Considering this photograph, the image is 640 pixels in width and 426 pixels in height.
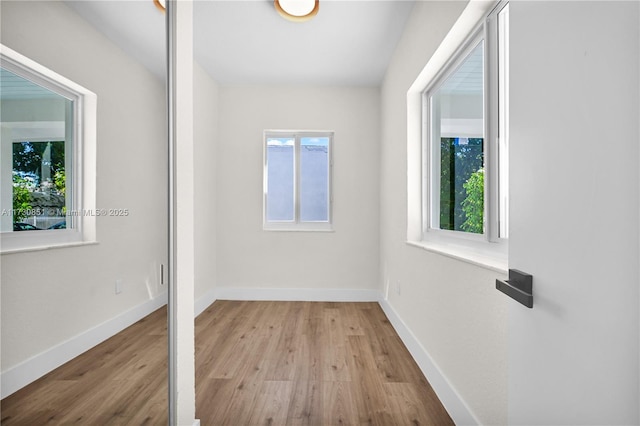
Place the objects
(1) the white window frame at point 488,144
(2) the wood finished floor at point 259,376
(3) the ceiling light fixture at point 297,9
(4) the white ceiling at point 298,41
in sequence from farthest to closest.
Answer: (4) the white ceiling at point 298,41 → (3) the ceiling light fixture at point 297,9 → (1) the white window frame at point 488,144 → (2) the wood finished floor at point 259,376

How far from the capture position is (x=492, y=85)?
4.65 ft

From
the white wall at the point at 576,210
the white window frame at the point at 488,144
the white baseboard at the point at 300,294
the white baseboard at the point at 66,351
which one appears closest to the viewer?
the white wall at the point at 576,210

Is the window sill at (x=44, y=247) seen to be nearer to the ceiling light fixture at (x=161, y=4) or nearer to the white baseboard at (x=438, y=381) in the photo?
the ceiling light fixture at (x=161, y=4)

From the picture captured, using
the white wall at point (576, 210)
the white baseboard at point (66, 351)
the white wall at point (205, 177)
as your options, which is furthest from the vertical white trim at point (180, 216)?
the white wall at point (205, 177)

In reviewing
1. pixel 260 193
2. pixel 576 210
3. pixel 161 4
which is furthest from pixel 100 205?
pixel 260 193

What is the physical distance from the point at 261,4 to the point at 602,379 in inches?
106

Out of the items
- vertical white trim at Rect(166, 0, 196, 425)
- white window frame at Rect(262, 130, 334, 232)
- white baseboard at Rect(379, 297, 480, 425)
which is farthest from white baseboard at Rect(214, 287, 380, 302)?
vertical white trim at Rect(166, 0, 196, 425)

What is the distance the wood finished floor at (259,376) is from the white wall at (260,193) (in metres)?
0.38

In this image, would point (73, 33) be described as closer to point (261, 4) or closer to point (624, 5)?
point (624, 5)

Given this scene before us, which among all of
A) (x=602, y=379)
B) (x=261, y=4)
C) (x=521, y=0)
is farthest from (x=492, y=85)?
(x=261, y=4)

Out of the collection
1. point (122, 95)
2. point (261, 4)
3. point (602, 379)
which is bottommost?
point (602, 379)

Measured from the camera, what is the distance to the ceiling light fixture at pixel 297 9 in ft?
7.20

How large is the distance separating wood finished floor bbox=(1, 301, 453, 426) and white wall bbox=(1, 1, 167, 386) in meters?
0.12

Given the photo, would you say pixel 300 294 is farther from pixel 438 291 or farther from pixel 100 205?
pixel 100 205
